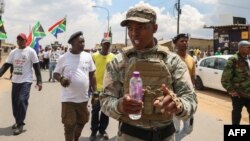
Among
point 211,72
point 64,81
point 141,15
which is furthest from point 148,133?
point 211,72

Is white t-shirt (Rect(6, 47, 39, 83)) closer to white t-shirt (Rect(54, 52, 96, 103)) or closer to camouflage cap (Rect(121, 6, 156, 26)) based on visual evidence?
white t-shirt (Rect(54, 52, 96, 103))

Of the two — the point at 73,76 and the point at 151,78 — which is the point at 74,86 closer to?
the point at 73,76

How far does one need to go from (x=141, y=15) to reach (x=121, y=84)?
21.4 inches

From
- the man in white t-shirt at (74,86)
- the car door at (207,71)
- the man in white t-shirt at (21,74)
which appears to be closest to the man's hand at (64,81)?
the man in white t-shirt at (74,86)

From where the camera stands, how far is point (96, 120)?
705 centimetres

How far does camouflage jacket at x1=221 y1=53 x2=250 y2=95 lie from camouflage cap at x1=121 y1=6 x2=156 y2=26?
12.6 feet

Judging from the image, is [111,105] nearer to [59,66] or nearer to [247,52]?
[59,66]

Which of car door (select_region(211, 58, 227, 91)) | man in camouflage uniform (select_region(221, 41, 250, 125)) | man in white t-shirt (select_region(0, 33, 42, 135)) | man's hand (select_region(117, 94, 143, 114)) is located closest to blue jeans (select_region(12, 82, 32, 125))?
man in white t-shirt (select_region(0, 33, 42, 135))

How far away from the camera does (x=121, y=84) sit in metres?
3.00

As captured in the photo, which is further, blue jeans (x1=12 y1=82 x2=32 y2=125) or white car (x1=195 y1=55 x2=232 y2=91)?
white car (x1=195 y1=55 x2=232 y2=91)

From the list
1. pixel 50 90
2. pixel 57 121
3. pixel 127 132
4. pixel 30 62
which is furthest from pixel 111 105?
pixel 50 90

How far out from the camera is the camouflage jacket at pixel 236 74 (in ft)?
21.0

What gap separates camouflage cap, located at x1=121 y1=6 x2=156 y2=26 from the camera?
2854mm

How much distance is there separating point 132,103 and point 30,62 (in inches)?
218
